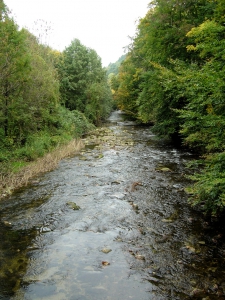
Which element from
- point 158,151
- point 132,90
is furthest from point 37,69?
point 132,90

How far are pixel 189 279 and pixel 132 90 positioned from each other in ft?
120

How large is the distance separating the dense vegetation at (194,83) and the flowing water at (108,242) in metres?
1.17

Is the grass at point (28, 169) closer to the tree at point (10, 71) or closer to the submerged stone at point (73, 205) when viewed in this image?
the tree at point (10, 71)

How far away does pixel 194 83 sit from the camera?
761 cm

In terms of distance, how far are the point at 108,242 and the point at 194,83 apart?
16.8 ft

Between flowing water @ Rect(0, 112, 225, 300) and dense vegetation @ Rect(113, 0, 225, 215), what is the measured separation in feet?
3.84

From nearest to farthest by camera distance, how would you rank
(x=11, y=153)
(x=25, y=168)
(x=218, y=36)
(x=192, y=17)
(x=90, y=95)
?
(x=218, y=36) → (x=25, y=168) → (x=11, y=153) → (x=192, y=17) → (x=90, y=95)

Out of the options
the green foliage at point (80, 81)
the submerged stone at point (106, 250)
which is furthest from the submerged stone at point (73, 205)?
the green foliage at point (80, 81)

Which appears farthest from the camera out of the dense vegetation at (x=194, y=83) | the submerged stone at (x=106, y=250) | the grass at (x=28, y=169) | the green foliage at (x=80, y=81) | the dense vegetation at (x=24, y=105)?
the green foliage at (x=80, y=81)

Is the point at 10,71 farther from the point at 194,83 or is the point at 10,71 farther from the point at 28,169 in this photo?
the point at 194,83

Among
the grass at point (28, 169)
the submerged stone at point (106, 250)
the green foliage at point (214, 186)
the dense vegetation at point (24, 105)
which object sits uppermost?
the dense vegetation at point (24, 105)

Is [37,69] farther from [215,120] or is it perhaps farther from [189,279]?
[189,279]

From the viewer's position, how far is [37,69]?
16797mm

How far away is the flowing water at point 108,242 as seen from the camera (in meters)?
5.04
